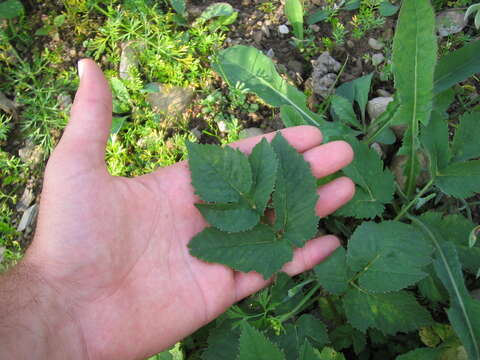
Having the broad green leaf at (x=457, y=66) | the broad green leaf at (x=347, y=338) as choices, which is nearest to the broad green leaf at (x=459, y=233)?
the broad green leaf at (x=347, y=338)

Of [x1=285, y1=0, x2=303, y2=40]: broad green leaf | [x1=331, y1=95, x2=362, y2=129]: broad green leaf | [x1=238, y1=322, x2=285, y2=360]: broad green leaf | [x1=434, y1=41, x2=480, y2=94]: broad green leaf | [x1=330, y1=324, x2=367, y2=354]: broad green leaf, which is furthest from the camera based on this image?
[x1=285, y1=0, x2=303, y2=40]: broad green leaf

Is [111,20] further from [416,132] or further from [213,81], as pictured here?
[416,132]

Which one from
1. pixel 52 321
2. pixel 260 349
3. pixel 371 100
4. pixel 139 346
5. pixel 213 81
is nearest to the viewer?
pixel 260 349

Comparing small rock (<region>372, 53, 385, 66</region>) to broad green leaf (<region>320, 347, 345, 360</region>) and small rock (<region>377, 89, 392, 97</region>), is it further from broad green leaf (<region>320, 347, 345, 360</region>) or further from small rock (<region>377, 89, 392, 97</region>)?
broad green leaf (<region>320, 347, 345, 360</region>)

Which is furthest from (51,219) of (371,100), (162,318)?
(371,100)

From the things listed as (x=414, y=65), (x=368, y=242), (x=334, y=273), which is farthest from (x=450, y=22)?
(x=334, y=273)

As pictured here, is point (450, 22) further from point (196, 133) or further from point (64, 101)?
point (64, 101)

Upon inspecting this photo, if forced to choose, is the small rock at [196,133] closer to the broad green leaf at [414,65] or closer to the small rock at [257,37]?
the small rock at [257,37]

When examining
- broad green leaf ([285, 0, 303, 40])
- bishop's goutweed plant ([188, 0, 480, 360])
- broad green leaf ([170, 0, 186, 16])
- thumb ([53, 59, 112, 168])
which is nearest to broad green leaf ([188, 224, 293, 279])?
bishop's goutweed plant ([188, 0, 480, 360])
